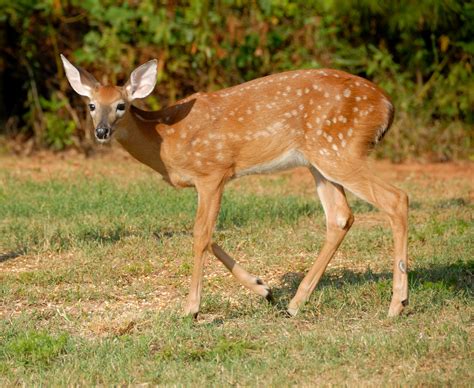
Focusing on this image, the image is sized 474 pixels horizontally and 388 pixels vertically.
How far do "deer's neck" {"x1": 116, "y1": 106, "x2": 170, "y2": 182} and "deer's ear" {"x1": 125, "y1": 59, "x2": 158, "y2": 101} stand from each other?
220mm

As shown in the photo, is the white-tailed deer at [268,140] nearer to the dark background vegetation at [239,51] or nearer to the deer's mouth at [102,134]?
the deer's mouth at [102,134]

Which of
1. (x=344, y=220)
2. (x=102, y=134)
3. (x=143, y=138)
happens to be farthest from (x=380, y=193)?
(x=102, y=134)

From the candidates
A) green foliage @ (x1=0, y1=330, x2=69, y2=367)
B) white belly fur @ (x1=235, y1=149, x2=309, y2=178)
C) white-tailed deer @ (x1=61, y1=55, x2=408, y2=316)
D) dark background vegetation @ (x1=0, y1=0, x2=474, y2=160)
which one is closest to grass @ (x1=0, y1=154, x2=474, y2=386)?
green foliage @ (x1=0, y1=330, x2=69, y2=367)

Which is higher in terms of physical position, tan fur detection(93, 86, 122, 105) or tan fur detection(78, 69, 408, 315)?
tan fur detection(93, 86, 122, 105)

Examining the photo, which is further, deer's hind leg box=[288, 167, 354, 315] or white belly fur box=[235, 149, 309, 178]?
white belly fur box=[235, 149, 309, 178]

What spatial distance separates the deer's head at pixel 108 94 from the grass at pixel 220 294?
3.89 feet

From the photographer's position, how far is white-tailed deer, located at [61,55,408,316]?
299 inches

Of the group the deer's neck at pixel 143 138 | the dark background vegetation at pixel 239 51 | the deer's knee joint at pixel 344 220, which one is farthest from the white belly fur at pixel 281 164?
the dark background vegetation at pixel 239 51

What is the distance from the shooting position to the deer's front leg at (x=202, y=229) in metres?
7.38

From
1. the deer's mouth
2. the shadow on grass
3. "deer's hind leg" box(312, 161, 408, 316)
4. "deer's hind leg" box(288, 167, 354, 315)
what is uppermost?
the deer's mouth

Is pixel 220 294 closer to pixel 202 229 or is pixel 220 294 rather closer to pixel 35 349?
pixel 202 229

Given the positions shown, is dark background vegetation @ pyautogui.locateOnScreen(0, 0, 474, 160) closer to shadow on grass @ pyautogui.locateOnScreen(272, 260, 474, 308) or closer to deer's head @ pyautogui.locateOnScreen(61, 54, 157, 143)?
deer's head @ pyautogui.locateOnScreen(61, 54, 157, 143)

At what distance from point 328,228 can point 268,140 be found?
31.6 inches

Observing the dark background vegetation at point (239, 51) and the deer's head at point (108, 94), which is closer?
the deer's head at point (108, 94)
